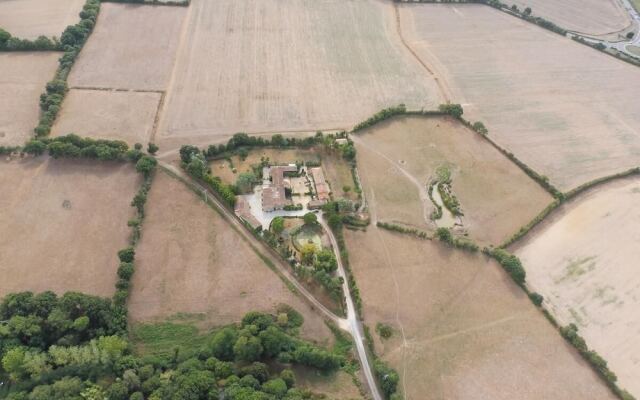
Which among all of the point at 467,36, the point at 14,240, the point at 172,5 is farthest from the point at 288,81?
the point at 14,240

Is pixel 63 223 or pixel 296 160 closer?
pixel 63 223

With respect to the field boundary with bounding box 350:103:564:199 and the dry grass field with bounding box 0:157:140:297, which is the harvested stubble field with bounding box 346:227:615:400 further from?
the dry grass field with bounding box 0:157:140:297

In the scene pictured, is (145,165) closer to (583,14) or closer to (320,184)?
(320,184)

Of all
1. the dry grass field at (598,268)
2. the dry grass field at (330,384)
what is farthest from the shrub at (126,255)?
the dry grass field at (598,268)

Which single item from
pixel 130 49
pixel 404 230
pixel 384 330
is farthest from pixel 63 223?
pixel 404 230

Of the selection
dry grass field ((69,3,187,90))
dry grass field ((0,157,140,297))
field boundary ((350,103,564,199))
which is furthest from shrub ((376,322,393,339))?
dry grass field ((69,3,187,90))

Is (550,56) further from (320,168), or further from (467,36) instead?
(320,168)
